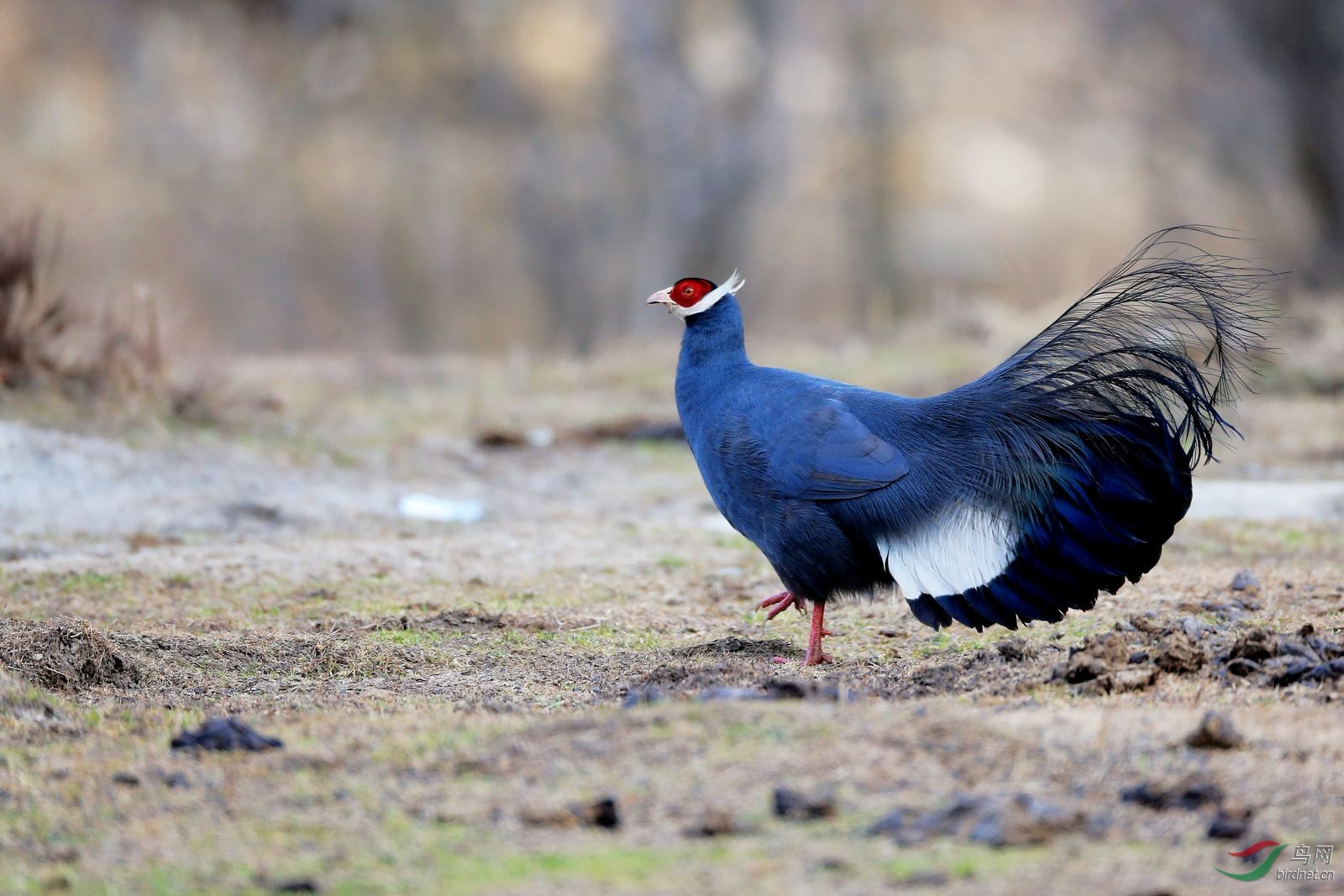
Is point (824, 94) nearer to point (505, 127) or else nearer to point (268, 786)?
point (505, 127)

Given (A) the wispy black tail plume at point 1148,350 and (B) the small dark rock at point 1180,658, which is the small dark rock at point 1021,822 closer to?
(B) the small dark rock at point 1180,658

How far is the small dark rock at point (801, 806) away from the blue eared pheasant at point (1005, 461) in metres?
1.70

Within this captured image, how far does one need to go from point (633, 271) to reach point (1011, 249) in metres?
7.37

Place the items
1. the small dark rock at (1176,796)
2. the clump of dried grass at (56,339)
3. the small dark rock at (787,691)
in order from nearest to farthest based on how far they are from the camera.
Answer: the small dark rock at (1176,796) → the small dark rock at (787,691) → the clump of dried grass at (56,339)

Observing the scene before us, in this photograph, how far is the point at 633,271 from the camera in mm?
27375

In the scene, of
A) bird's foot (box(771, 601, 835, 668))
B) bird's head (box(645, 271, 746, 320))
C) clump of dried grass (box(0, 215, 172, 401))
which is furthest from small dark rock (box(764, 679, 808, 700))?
clump of dried grass (box(0, 215, 172, 401))

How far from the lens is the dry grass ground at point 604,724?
299cm

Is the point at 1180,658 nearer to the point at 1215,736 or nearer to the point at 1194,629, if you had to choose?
the point at 1194,629

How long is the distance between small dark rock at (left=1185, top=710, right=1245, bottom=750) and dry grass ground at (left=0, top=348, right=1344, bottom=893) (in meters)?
0.03

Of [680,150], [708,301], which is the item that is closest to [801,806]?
[708,301]

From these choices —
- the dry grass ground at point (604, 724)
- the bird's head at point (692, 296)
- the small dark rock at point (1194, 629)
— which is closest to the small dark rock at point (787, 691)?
the dry grass ground at point (604, 724)

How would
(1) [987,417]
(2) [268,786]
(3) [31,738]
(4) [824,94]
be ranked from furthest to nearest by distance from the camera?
(4) [824,94]
(1) [987,417]
(3) [31,738]
(2) [268,786]

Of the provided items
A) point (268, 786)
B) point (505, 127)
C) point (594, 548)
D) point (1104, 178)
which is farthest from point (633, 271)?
point (268, 786)

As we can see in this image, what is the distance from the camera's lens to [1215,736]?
3.56 m
